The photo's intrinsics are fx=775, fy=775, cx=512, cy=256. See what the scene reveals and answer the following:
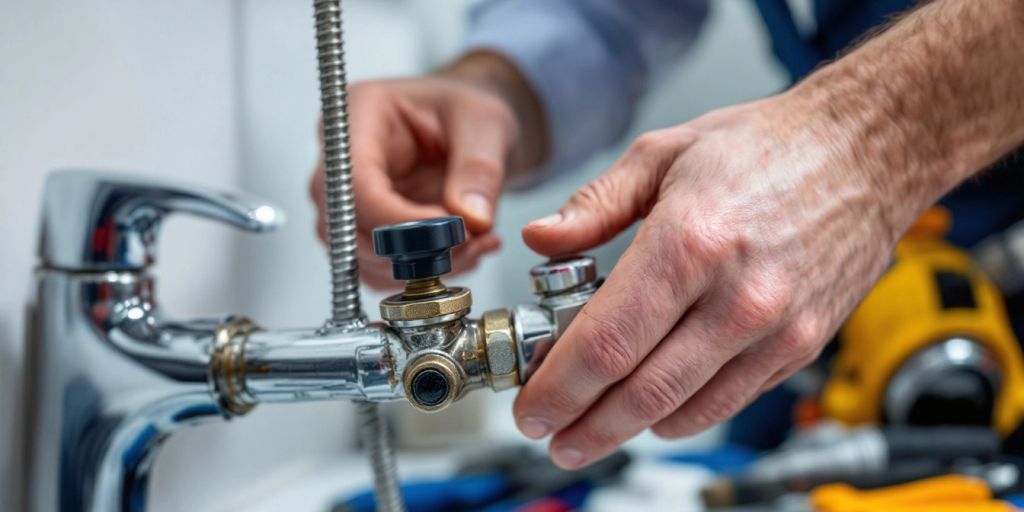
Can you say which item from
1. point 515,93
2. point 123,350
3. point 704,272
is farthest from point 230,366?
point 515,93

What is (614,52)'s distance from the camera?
542 millimetres

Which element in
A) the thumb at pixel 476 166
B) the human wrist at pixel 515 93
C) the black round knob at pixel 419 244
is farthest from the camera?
the human wrist at pixel 515 93

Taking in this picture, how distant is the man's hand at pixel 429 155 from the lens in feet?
1.08

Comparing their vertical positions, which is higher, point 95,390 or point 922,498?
point 95,390

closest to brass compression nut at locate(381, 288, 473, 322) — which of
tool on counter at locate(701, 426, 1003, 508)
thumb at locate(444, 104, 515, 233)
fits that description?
thumb at locate(444, 104, 515, 233)

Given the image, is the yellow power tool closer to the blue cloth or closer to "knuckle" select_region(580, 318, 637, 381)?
the blue cloth

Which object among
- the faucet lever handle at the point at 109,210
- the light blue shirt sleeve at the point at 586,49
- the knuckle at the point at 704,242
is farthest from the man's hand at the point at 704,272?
the light blue shirt sleeve at the point at 586,49

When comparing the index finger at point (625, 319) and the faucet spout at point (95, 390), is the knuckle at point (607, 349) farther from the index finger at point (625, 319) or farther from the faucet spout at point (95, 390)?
the faucet spout at point (95, 390)

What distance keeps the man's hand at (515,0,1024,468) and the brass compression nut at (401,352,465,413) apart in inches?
1.2

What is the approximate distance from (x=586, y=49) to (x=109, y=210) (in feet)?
1.12

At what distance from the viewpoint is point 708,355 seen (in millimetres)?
232

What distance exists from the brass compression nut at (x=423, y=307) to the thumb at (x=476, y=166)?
0.11 metres

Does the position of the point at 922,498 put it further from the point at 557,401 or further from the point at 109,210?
the point at 109,210

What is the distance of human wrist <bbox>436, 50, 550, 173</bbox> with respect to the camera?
0.46m
